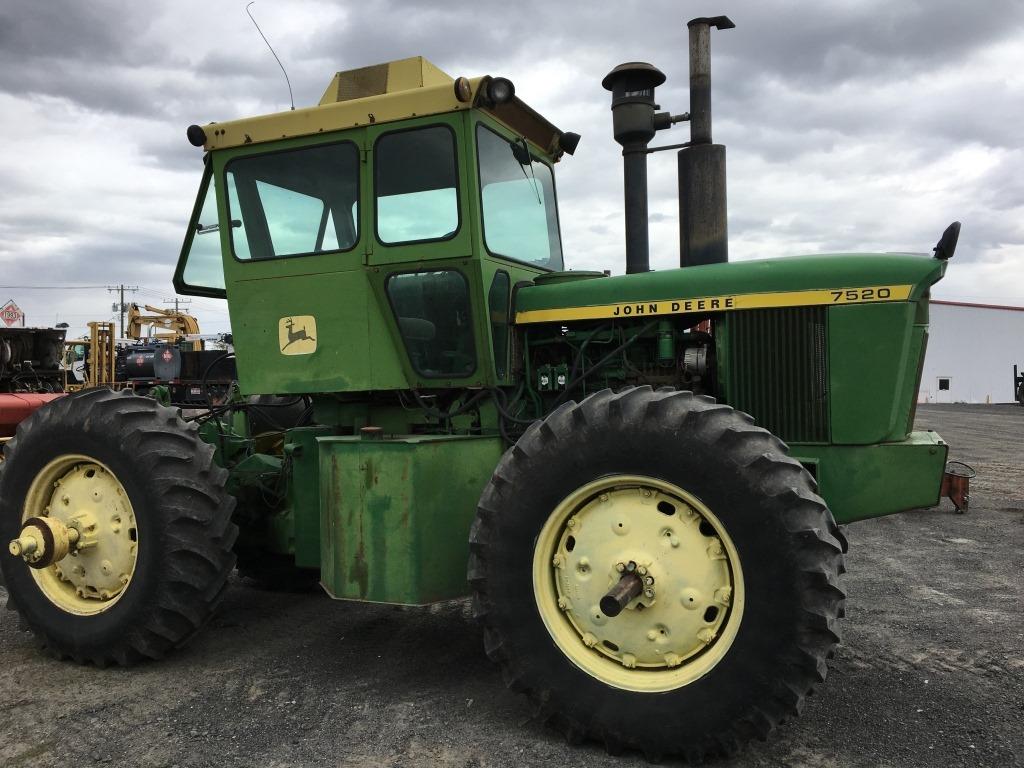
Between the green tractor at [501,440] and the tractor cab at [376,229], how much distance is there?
2cm

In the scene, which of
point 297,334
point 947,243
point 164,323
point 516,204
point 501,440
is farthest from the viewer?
point 164,323

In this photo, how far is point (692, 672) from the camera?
298 centimetres

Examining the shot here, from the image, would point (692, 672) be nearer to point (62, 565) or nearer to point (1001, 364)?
point (62, 565)

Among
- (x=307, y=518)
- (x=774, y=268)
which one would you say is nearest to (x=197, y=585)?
(x=307, y=518)

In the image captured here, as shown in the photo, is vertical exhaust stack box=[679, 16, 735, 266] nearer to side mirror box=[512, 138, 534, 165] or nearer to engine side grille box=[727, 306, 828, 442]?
side mirror box=[512, 138, 534, 165]

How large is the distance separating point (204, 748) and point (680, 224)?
448 centimetres

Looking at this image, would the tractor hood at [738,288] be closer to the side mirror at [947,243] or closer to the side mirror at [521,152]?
the side mirror at [947,243]

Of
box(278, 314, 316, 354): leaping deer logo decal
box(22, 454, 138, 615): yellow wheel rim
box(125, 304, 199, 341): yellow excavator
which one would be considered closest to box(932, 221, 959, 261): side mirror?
box(278, 314, 316, 354): leaping deer logo decal

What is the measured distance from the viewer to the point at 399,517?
358cm

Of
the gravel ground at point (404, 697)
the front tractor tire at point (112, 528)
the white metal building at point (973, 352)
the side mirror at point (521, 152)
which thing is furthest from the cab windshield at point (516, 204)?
the white metal building at point (973, 352)

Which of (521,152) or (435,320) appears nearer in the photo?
(435,320)

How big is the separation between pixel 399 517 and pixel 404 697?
831 mm

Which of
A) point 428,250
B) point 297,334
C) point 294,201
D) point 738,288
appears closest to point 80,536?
point 297,334

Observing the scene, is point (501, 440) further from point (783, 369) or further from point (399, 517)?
point (783, 369)
